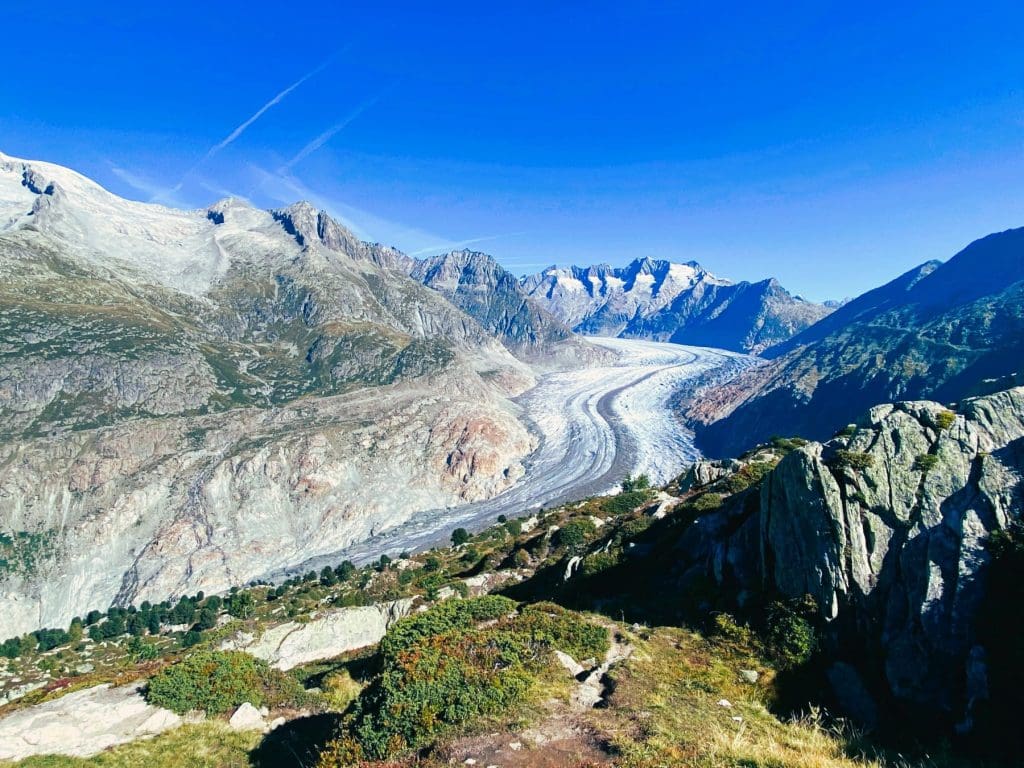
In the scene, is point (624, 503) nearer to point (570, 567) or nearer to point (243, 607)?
point (570, 567)

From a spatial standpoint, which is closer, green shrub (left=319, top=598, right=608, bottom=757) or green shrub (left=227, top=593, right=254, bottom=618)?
green shrub (left=319, top=598, right=608, bottom=757)

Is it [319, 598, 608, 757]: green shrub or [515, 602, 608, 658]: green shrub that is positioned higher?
[319, 598, 608, 757]: green shrub

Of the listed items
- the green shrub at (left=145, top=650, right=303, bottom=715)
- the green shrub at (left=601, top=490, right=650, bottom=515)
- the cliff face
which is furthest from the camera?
the green shrub at (left=601, top=490, right=650, bottom=515)

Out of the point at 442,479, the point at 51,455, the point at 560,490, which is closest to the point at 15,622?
the point at 51,455

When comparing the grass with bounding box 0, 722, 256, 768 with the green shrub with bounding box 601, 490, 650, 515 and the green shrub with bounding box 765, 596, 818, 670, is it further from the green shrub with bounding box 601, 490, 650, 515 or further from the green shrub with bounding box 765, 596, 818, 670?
the green shrub with bounding box 601, 490, 650, 515

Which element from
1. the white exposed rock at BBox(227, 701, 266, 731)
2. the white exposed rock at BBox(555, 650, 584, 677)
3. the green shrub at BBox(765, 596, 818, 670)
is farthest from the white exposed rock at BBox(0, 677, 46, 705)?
the green shrub at BBox(765, 596, 818, 670)
